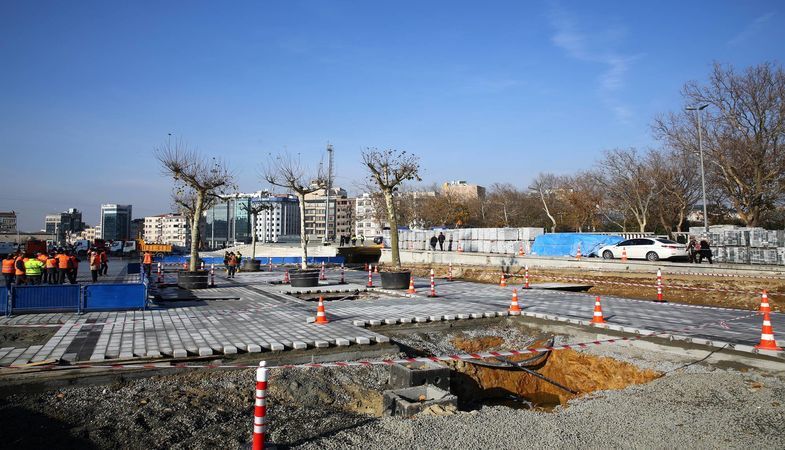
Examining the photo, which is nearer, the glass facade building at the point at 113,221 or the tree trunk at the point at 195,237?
the tree trunk at the point at 195,237

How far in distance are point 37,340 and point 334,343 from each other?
5306mm

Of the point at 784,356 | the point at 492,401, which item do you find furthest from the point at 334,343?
the point at 784,356

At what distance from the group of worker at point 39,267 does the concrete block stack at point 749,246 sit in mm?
29027

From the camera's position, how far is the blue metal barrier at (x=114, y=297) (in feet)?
39.9

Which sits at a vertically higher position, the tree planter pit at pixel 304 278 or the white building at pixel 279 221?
the white building at pixel 279 221

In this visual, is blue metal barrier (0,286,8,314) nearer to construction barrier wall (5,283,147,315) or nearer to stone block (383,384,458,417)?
construction barrier wall (5,283,147,315)

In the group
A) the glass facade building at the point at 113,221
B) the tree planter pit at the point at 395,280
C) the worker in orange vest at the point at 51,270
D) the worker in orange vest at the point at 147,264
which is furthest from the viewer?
the glass facade building at the point at 113,221

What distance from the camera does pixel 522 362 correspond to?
9609 mm

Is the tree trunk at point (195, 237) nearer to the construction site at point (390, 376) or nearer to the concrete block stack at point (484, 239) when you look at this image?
the construction site at point (390, 376)

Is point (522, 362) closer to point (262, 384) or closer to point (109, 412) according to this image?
point (262, 384)

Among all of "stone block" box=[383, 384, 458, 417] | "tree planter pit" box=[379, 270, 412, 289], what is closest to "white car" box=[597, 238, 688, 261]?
"tree planter pit" box=[379, 270, 412, 289]

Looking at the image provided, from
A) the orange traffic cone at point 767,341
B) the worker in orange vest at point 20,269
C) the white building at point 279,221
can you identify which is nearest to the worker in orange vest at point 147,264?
the worker in orange vest at point 20,269

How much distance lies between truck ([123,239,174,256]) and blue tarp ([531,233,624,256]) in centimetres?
3895

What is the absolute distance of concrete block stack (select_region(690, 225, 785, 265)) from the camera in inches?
887
